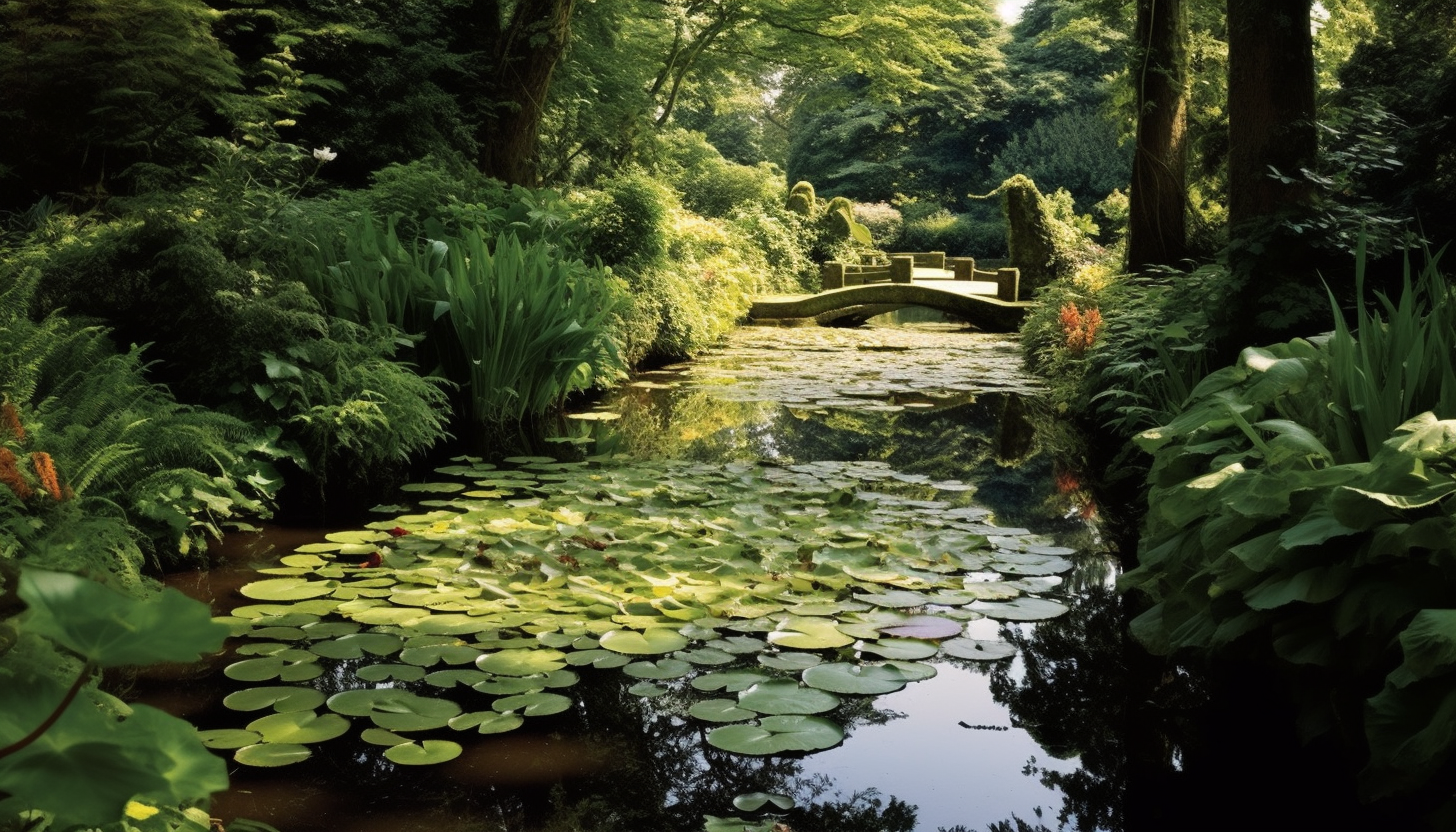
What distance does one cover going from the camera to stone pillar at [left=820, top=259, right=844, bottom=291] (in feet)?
55.5

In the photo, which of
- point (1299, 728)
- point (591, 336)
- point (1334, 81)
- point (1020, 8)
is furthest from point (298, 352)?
point (1020, 8)

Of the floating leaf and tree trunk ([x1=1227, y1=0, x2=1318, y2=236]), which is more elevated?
tree trunk ([x1=1227, y1=0, x2=1318, y2=236])

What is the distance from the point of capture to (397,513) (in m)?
4.38

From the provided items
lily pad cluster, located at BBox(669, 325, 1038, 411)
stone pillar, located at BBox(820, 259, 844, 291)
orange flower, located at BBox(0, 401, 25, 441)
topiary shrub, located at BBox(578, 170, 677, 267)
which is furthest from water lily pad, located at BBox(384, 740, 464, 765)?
stone pillar, located at BBox(820, 259, 844, 291)

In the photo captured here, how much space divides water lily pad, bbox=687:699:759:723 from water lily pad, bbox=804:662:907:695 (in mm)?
243

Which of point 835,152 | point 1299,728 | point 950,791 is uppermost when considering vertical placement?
point 835,152

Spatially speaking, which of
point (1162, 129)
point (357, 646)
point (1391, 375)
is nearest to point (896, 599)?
point (1391, 375)

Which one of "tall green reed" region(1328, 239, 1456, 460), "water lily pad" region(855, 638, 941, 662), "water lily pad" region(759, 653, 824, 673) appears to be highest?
"tall green reed" region(1328, 239, 1456, 460)

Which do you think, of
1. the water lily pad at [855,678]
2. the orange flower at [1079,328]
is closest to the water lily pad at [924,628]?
the water lily pad at [855,678]

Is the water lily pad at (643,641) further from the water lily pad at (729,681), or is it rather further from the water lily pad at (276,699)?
the water lily pad at (276,699)

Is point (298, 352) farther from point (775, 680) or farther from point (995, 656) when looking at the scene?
point (995, 656)

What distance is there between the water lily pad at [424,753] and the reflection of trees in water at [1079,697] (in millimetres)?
1271

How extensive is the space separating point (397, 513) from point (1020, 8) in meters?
37.4

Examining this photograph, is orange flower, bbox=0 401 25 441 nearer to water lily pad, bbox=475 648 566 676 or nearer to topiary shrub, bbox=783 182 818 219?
water lily pad, bbox=475 648 566 676
